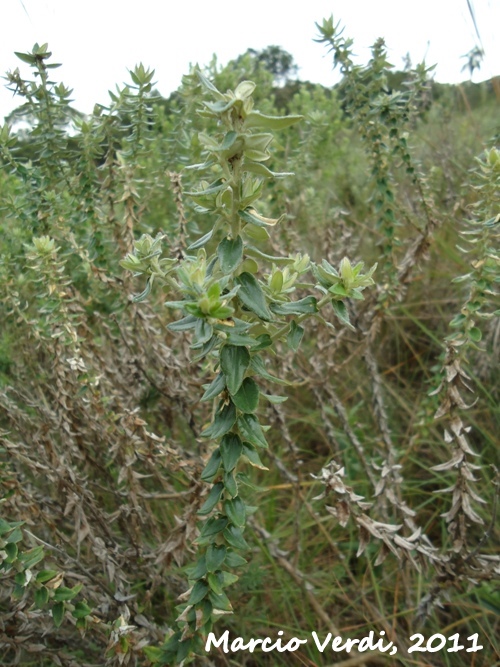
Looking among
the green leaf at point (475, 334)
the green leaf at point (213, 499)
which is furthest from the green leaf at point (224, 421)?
the green leaf at point (475, 334)

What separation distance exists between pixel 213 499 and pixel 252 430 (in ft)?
0.54

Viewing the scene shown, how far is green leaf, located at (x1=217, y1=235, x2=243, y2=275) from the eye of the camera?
2.88 feet

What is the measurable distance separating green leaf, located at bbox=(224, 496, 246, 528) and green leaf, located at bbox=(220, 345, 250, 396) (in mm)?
261

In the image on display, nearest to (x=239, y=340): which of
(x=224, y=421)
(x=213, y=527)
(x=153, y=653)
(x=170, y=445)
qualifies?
(x=224, y=421)

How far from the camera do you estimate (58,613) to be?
1.21m

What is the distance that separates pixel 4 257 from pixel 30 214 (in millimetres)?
165

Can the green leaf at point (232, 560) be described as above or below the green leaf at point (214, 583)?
above

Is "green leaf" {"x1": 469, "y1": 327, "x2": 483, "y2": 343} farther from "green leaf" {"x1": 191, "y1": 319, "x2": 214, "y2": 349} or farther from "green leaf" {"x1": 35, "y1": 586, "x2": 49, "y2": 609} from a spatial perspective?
"green leaf" {"x1": 35, "y1": 586, "x2": 49, "y2": 609}

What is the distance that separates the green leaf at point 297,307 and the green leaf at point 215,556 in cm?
46

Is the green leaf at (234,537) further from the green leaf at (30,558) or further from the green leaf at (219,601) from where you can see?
the green leaf at (30,558)

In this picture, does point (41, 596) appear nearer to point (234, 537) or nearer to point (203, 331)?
point (234, 537)

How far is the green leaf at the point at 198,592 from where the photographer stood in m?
1.10

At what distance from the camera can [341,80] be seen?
195 centimetres

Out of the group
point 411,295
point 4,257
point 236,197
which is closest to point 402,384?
point 411,295
